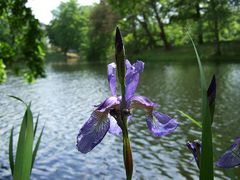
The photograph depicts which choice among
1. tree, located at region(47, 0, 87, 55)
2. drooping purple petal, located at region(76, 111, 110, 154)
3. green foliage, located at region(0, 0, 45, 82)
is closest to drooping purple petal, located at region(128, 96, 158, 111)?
drooping purple petal, located at region(76, 111, 110, 154)

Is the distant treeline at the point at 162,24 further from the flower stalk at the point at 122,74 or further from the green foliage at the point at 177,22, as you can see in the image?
the flower stalk at the point at 122,74

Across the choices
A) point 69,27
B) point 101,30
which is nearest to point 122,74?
point 101,30

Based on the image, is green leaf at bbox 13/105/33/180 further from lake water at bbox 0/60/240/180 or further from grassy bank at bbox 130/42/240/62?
grassy bank at bbox 130/42/240/62

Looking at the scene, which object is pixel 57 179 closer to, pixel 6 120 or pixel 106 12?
pixel 6 120

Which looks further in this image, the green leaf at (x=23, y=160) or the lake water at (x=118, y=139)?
the lake water at (x=118, y=139)

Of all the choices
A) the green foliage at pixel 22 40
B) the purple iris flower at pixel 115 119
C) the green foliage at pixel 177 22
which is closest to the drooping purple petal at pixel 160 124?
the purple iris flower at pixel 115 119
